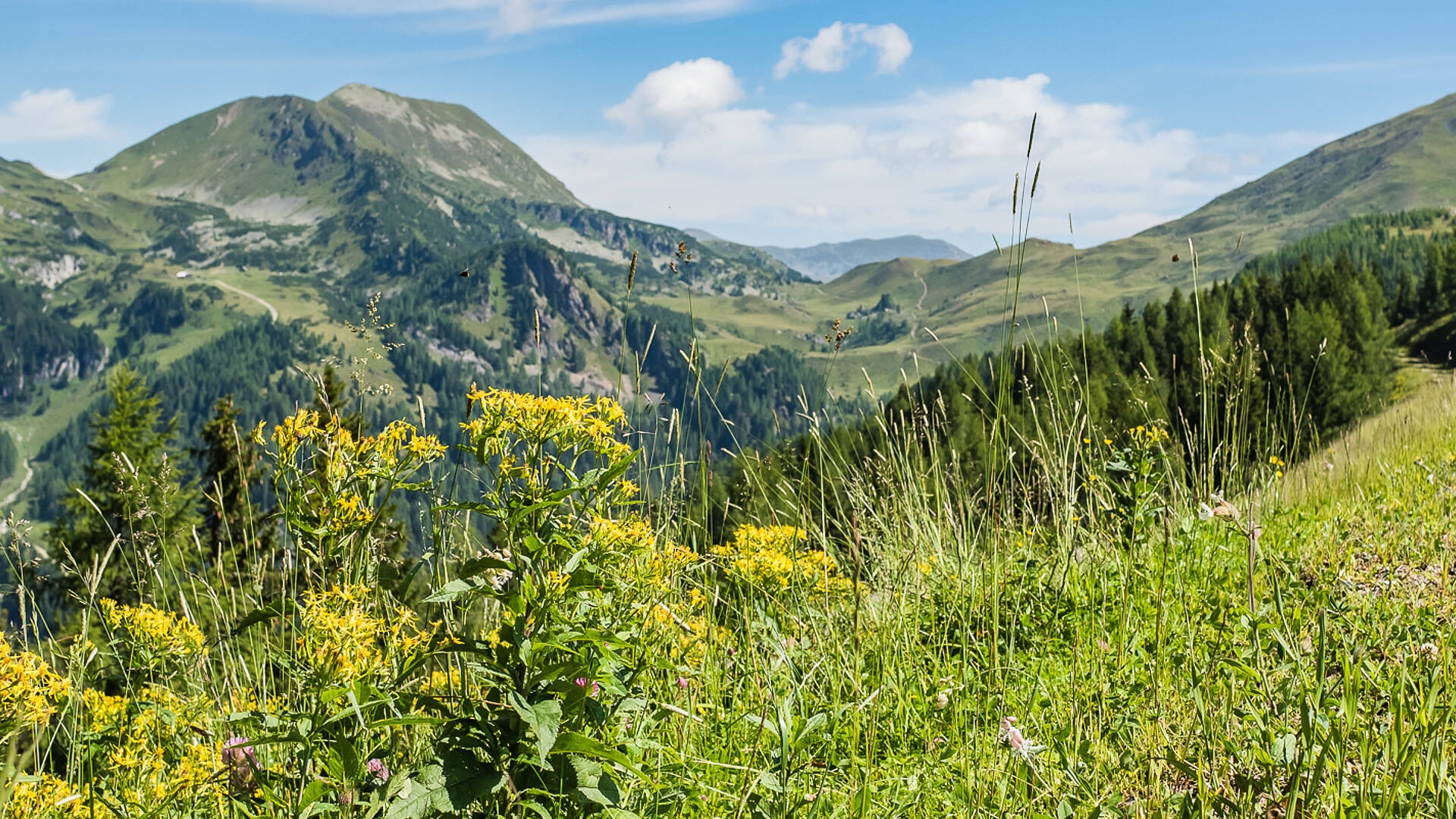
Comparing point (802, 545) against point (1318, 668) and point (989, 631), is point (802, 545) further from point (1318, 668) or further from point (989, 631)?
point (1318, 668)

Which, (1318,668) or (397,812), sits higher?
(1318,668)

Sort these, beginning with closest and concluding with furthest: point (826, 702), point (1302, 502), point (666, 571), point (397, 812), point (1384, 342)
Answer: point (397, 812), point (666, 571), point (826, 702), point (1302, 502), point (1384, 342)

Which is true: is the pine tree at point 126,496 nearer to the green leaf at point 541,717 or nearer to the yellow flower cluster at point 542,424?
the yellow flower cluster at point 542,424

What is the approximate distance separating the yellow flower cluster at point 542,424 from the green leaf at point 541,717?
68cm

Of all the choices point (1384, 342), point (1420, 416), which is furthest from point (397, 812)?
point (1384, 342)

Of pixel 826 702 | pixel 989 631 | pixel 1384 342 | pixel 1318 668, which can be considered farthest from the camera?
pixel 1384 342

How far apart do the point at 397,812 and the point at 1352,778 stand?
2.51 m

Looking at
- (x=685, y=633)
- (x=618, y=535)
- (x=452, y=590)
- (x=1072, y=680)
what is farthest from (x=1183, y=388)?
(x=452, y=590)

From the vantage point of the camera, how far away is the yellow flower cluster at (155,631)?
3.20 metres

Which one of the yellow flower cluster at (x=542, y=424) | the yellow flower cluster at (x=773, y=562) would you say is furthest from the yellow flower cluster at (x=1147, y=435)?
the yellow flower cluster at (x=542, y=424)

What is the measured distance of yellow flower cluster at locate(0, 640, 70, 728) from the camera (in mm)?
2145

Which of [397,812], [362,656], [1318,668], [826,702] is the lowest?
[826,702]

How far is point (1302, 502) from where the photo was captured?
214 inches

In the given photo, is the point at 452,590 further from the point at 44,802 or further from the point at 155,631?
the point at 155,631
